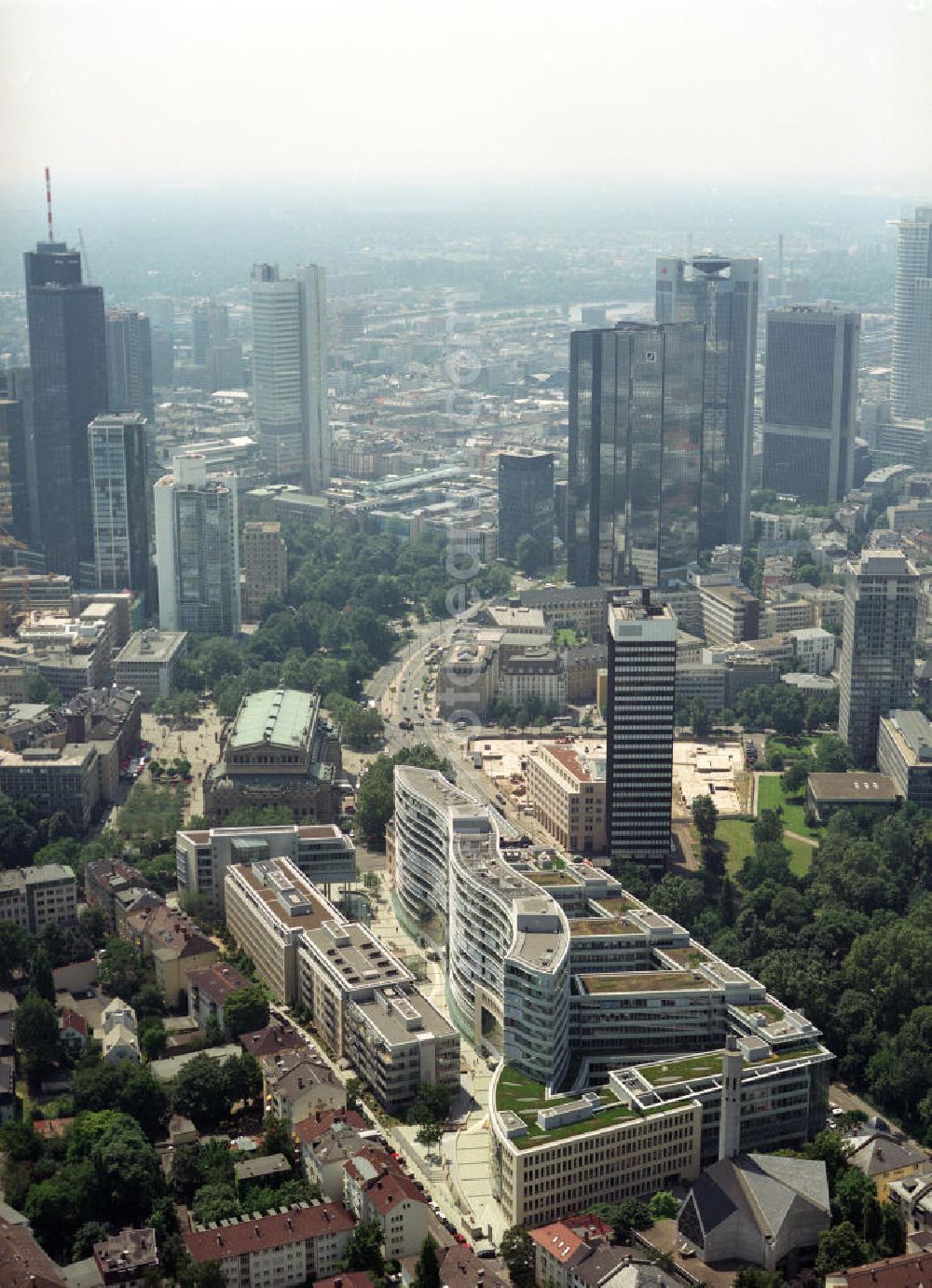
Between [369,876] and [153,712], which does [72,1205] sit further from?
[153,712]

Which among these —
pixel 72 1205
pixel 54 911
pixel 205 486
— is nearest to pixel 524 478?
pixel 205 486

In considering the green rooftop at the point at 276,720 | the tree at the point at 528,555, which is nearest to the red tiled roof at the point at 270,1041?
the green rooftop at the point at 276,720

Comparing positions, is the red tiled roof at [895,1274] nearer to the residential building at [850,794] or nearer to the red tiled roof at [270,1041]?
the red tiled roof at [270,1041]

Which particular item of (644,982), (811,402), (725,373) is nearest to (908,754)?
(644,982)

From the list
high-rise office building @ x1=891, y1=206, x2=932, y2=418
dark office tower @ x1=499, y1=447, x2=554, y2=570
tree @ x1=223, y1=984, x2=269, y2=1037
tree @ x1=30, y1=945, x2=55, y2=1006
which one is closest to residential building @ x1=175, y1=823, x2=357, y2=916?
tree @ x1=30, y1=945, x2=55, y2=1006

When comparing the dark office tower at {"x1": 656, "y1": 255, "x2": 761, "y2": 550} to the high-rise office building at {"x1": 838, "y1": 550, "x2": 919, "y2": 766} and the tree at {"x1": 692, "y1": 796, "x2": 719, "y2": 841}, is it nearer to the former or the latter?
the high-rise office building at {"x1": 838, "y1": 550, "x2": 919, "y2": 766}
